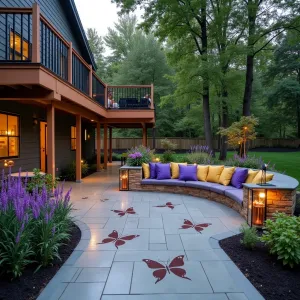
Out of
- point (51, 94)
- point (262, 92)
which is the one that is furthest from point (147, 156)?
point (262, 92)

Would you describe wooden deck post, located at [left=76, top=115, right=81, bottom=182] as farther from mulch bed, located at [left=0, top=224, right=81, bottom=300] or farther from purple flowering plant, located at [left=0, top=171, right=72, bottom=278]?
mulch bed, located at [left=0, top=224, right=81, bottom=300]

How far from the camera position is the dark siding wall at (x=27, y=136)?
7057 mm

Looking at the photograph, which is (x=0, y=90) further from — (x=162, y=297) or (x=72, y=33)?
(x=72, y=33)

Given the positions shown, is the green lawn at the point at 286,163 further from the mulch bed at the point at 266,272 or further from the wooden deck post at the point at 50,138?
the mulch bed at the point at 266,272

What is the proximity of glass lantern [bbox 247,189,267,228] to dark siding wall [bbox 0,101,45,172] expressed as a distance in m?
6.02

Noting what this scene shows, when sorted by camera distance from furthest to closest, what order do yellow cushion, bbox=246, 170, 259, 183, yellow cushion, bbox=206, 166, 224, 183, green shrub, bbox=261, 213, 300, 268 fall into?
yellow cushion, bbox=206, 166, 224, 183 < yellow cushion, bbox=246, 170, 259, 183 < green shrub, bbox=261, 213, 300, 268


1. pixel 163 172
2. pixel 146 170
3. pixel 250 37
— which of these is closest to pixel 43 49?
pixel 146 170

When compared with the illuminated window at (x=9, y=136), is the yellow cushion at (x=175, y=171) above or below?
below

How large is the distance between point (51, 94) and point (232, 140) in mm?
7321

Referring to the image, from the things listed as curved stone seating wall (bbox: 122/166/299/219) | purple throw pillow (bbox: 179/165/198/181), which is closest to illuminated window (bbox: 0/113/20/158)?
curved stone seating wall (bbox: 122/166/299/219)

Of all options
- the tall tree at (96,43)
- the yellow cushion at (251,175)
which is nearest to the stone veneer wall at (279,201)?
the yellow cushion at (251,175)

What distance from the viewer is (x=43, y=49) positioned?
614cm

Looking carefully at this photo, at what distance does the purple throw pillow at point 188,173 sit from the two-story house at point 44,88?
346 centimetres

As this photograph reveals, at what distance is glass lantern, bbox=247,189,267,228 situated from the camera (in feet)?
14.1
